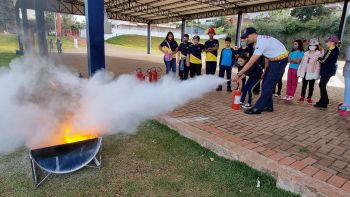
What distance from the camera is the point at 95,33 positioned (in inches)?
221

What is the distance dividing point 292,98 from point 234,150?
4.52 m

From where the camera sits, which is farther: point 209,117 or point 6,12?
point 6,12

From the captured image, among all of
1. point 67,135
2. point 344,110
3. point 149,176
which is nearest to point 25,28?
point 67,135

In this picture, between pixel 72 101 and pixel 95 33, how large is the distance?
1.64m

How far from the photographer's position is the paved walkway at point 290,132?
3076 mm

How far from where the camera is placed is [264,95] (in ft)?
17.5

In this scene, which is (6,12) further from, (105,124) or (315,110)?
(315,110)

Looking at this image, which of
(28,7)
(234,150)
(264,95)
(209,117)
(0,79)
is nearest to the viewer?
(234,150)

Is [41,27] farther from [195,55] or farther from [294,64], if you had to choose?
[294,64]

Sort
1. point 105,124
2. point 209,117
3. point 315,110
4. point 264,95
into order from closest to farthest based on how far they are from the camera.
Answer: point 105,124
point 209,117
point 264,95
point 315,110

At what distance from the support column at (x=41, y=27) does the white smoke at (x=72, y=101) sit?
1.66ft

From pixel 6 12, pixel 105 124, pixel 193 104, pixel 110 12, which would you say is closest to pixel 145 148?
pixel 105 124

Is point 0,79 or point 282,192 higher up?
point 0,79

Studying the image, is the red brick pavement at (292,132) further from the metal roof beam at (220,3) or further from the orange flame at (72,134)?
the metal roof beam at (220,3)
